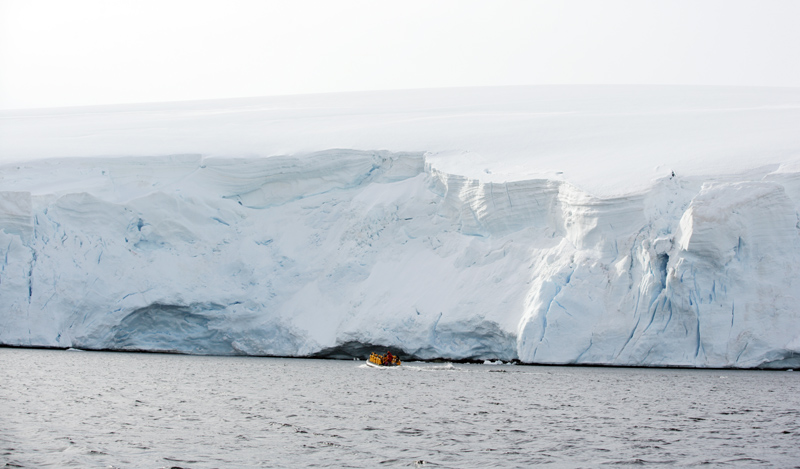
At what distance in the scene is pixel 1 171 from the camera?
896 inches

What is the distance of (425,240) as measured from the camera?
858 inches

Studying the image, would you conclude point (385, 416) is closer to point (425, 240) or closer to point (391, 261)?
point (391, 261)

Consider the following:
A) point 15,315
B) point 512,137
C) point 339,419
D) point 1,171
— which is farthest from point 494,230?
point 1,171

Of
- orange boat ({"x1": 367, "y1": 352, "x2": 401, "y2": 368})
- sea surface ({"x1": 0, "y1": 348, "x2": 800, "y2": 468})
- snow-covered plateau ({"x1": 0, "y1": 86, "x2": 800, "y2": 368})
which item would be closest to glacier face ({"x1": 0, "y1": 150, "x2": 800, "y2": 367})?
snow-covered plateau ({"x1": 0, "y1": 86, "x2": 800, "y2": 368})

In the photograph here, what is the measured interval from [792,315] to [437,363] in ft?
26.9

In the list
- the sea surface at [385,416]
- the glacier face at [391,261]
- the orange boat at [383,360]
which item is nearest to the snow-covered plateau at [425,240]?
the glacier face at [391,261]

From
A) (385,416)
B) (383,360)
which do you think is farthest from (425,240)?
(385,416)

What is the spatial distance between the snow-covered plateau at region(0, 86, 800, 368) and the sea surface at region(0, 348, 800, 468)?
1.32 meters

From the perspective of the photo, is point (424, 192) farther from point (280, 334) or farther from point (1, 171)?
point (1, 171)

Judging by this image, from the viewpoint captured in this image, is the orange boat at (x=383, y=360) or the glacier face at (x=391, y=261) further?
the orange boat at (x=383, y=360)

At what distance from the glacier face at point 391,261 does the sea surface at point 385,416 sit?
1.24 m

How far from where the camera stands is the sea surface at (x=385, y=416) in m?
8.94

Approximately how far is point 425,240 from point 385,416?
1024 cm

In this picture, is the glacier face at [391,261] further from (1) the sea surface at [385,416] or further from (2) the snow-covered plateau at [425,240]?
(1) the sea surface at [385,416]
